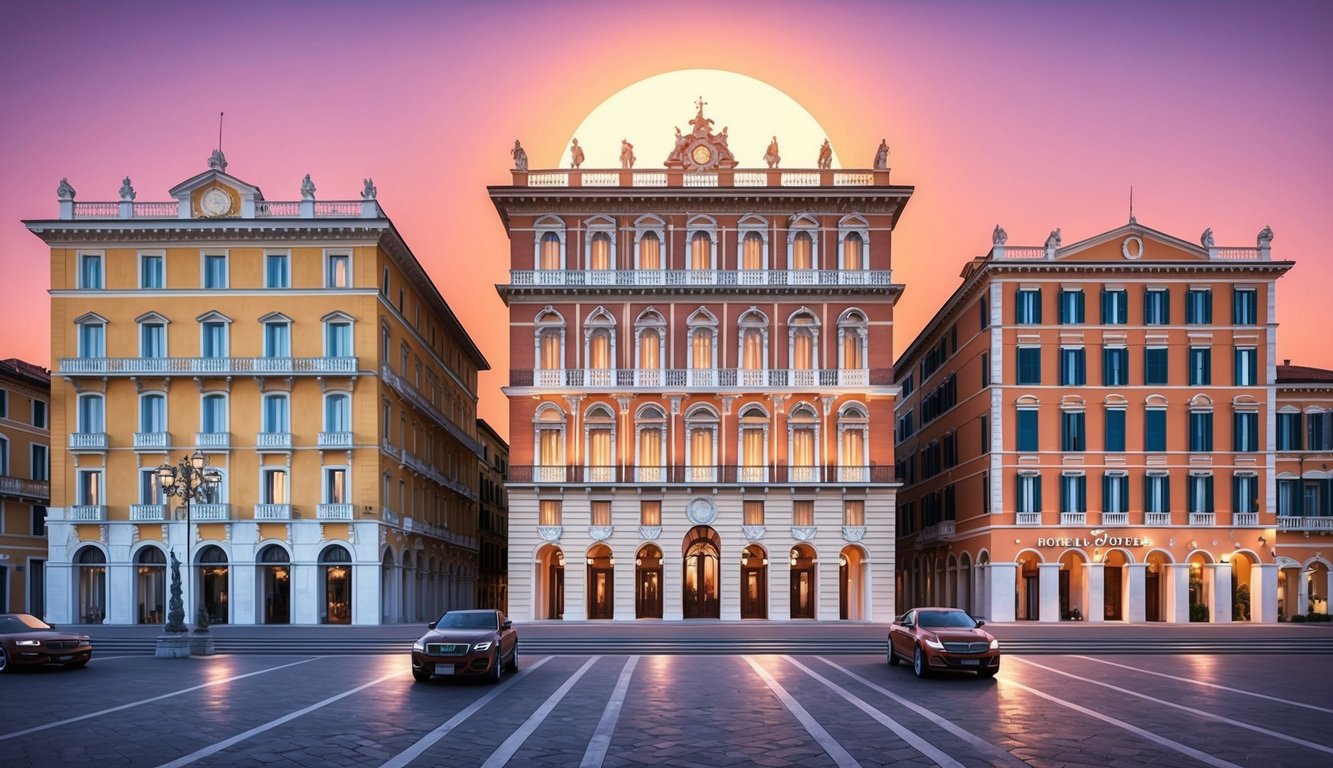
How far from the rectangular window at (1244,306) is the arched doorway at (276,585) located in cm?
4599

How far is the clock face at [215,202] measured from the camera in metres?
56.1

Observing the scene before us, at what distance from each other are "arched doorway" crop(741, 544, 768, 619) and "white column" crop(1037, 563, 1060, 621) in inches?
518

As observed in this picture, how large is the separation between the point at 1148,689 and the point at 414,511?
4602 centimetres

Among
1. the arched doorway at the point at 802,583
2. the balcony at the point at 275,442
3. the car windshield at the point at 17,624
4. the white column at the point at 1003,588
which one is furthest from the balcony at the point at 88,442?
the white column at the point at 1003,588

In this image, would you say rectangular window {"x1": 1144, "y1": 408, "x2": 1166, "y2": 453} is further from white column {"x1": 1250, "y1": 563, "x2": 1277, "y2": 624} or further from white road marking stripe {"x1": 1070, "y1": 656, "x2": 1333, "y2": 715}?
white road marking stripe {"x1": 1070, "y1": 656, "x2": 1333, "y2": 715}

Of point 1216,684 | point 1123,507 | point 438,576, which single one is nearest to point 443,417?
point 438,576

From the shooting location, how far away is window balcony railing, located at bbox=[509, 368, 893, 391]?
58406 mm

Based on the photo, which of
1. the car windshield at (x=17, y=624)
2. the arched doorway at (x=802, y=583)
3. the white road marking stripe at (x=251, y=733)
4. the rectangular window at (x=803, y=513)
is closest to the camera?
the white road marking stripe at (x=251, y=733)

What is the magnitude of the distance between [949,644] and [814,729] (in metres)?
9.17

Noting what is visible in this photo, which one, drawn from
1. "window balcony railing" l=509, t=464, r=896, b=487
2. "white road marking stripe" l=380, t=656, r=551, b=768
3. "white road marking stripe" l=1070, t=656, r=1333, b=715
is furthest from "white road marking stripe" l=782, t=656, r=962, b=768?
"window balcony railing" l=509, t=464, r=896, b=487

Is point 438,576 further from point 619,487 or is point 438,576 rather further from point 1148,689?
point 1148,689

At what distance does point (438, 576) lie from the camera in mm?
72125

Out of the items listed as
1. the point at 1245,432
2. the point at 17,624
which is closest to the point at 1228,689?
the point at 17,624

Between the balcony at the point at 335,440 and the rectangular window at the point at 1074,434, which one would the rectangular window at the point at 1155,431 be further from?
the balcony at the point at 335,440
